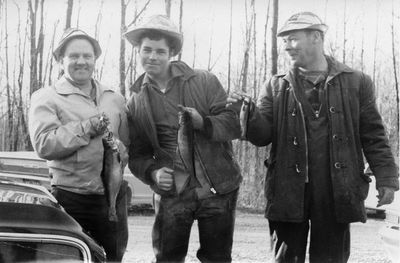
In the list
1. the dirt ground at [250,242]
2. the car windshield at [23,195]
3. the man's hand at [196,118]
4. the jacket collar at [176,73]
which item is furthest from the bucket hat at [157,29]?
the dirt ground at [250,242]

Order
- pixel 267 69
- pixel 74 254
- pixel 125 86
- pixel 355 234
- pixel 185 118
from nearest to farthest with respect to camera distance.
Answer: pixel 74 254
pixel 185 118
pixel 125 86
pixel 267 69
pixel 355 234

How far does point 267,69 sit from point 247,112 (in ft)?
11.6

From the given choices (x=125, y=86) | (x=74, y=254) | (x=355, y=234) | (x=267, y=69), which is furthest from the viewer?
(x=355, y=234)

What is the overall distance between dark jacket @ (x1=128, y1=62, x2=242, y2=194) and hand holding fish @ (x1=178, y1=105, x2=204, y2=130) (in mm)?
29

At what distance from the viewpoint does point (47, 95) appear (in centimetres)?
Answer: 277

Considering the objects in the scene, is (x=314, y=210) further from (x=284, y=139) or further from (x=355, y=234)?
(x=355, y=234)

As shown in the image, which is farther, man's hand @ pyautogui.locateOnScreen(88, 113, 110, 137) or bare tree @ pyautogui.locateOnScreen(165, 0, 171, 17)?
bare tree @ pyautogui.locateOnScreen(165, 0, 171, 17)

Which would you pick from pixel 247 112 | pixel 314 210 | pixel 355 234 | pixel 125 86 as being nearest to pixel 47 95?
pixel 247 112

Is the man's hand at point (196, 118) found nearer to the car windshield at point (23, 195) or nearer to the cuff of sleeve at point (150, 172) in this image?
the cuff of sleeve at point (150, 172)

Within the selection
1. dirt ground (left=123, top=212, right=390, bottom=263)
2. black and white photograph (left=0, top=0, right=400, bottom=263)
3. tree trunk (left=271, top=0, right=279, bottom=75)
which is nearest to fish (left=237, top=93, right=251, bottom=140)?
black and white photograph (left=0, top=0, right=400, bottom=263)

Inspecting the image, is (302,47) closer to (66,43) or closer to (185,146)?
(185,146)

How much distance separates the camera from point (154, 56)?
288 cm

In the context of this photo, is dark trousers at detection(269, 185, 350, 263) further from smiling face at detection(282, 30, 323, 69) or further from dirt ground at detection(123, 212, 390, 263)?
dirt ground at detection(123, 212, 390, 263)

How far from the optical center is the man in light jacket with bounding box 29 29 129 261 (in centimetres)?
264
